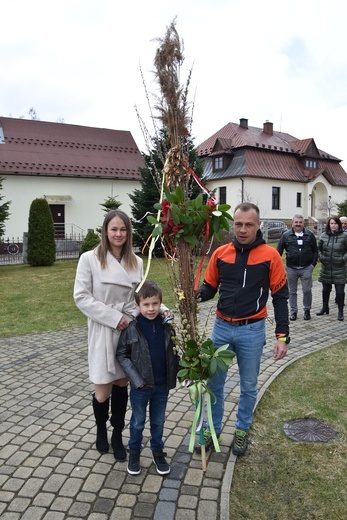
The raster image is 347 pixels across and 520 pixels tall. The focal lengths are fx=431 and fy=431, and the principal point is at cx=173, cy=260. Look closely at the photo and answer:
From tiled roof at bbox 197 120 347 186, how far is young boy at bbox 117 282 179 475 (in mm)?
32375

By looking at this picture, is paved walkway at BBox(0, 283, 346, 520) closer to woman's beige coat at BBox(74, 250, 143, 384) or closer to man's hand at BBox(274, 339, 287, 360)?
woman's beige coat at BBox(74, 250, 143, 384)

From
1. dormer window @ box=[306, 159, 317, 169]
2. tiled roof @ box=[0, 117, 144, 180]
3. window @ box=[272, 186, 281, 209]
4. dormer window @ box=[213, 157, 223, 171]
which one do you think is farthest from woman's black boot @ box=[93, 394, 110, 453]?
dormer window @ box=[306, 159, 317, 169]

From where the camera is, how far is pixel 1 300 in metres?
11.0

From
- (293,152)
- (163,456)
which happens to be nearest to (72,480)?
(163,456)

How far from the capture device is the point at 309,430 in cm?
396

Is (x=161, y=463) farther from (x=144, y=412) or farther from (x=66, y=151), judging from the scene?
(x=66, y=151)

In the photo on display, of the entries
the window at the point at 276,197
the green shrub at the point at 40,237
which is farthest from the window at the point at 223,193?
the green shrub at the point at 40,237

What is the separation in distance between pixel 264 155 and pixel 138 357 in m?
36.6

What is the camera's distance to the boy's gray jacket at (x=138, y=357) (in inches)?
120

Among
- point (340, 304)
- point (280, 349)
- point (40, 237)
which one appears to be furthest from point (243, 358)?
point (40, 237)

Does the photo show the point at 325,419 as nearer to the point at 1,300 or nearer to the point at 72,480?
the point at 72,480

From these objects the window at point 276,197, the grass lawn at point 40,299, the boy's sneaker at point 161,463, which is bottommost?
the boy's sneaker at point 161,463

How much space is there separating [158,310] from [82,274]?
63 centimetres

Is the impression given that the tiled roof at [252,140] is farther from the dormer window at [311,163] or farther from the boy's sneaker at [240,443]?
the boy's sneaker at [240,443]
